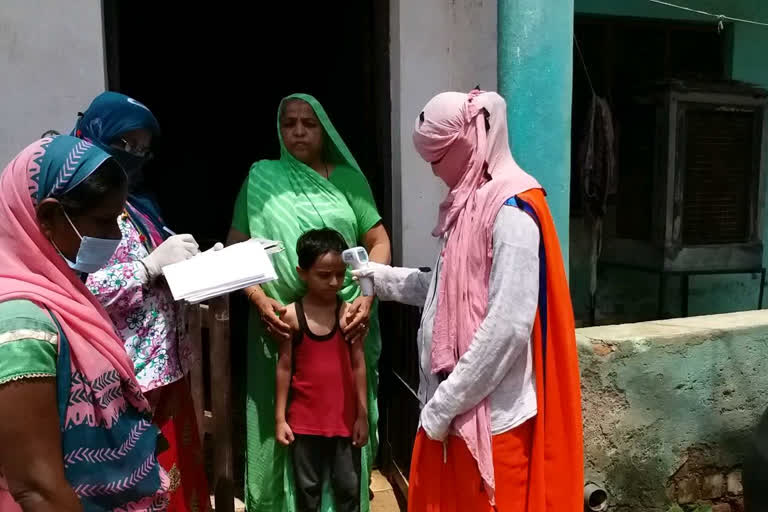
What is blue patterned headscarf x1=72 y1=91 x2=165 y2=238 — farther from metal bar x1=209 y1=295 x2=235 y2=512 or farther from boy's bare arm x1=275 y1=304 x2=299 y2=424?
boy's bare arm x1=275 y1=304 x2=299 y2=424

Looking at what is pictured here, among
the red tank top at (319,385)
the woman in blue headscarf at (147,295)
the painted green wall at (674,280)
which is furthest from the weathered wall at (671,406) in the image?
the painted green wall at (674,280)

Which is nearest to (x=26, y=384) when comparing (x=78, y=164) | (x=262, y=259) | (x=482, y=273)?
(x=78, y=164)

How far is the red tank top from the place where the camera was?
2238 millimetres

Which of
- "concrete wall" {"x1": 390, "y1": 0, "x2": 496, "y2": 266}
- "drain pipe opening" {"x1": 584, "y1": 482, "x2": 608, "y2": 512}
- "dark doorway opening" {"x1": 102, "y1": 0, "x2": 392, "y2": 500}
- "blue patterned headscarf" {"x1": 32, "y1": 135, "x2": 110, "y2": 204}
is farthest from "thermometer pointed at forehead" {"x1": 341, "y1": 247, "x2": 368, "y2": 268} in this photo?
"dark doorway opening" {"x1": 102, "y1": 0, "x2": 392, "y2": 500}

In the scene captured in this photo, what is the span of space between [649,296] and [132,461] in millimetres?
4755

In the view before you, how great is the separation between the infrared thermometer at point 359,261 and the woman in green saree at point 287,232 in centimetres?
18

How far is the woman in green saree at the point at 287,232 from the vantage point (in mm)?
2346

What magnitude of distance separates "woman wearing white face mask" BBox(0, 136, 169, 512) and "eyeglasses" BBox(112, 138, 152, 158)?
2.46 feet

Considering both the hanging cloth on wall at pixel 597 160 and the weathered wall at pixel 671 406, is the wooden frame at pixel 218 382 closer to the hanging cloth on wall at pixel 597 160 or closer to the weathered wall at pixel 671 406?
the weathered wall at pixel 671 406

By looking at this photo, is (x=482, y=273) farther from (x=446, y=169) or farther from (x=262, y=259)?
(x=262, y=259)

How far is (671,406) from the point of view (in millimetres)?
2736

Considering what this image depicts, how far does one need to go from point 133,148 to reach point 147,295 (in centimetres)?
48

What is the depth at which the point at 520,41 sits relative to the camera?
8.38ft

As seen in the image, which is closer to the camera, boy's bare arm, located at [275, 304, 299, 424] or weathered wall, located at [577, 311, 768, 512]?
boy's bare arm, located at [275, 304, 299, 424]
